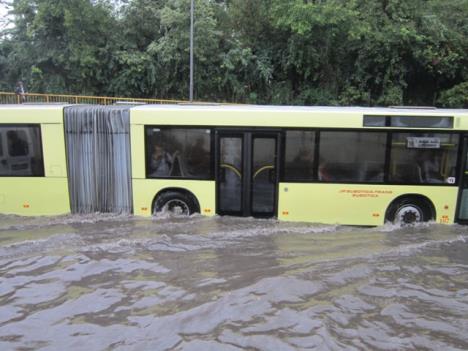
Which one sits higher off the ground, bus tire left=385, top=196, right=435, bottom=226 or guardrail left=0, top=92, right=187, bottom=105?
guardrail left=0, top=92, right=187, bottom=105

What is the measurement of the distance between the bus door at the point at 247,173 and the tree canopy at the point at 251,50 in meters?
15.2

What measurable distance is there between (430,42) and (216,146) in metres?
18.2

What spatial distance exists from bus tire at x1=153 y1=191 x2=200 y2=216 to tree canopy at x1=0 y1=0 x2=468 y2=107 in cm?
1585

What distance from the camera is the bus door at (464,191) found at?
877 cm

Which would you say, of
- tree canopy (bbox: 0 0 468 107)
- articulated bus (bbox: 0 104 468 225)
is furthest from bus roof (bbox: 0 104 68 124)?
tree canopy (bbox: 0 0 468 107)

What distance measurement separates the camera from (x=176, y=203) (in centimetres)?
938

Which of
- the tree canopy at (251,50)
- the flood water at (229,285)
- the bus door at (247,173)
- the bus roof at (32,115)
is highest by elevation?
the tree canopy at (251,50)

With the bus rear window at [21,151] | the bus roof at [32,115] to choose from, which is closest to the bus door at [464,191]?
the bus roof at [32,115]

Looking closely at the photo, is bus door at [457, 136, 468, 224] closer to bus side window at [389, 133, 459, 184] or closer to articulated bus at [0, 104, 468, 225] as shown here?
articulated bus at [0, 104, 468, 225]

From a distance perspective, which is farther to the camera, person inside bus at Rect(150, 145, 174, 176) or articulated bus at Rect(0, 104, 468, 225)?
person inside bus at Rect(150, 145, 174, 176)

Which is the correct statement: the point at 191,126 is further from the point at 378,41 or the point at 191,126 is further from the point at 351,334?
the point at 378,41

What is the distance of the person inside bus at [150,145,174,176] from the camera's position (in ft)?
30.3

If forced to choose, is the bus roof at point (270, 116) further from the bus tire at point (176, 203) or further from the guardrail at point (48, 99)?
the guardrail at point (48, 99)

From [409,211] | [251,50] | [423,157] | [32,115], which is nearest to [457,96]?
[251,50]
